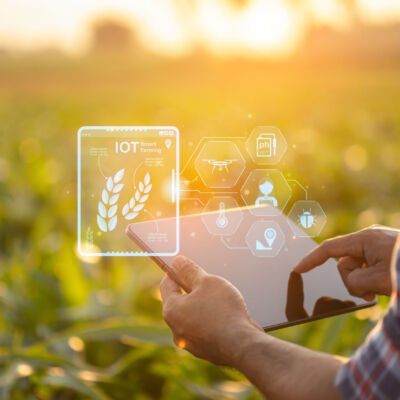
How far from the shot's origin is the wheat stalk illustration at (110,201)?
1260 mm

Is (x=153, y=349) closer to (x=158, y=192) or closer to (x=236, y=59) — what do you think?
(x=158, y=192)

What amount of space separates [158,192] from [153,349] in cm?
61

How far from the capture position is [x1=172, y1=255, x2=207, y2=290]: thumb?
3.00 feet

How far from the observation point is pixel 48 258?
7.41ft

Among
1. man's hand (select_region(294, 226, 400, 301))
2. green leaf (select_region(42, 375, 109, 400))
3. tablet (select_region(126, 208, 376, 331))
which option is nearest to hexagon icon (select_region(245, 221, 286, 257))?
tablet (select_region(126, 208, 376, 331))

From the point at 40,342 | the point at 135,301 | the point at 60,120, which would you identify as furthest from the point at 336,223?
the point at 60,120

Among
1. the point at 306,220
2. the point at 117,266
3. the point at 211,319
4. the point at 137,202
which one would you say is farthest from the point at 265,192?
the point at 117,266

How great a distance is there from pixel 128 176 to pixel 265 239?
32 cm

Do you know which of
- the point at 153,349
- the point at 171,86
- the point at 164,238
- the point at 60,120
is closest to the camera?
the point at 164,238

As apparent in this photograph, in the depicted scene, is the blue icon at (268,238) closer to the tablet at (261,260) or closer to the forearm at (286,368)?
the tablet at (261,260)

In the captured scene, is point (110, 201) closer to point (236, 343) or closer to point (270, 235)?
point (270, 235)

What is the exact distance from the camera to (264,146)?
1295 millimetres

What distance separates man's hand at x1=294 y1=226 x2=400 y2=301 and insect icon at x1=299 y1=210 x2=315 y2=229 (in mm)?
161

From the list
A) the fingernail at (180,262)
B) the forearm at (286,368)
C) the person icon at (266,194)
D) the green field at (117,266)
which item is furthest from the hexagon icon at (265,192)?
the forearm at (286,368)
